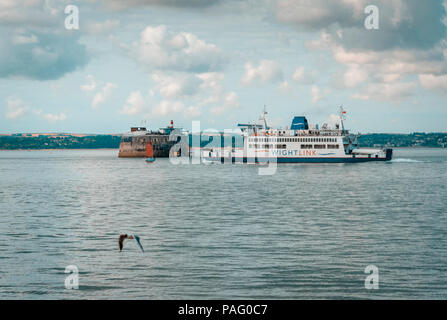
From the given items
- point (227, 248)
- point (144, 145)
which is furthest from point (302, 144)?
point (227, 248)

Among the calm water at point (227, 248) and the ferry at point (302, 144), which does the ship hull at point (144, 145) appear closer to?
the ferry at point (302, 144)

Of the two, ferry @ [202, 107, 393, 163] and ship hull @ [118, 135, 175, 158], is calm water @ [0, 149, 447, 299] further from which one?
ship hull @ [118, 135, 175, 158]

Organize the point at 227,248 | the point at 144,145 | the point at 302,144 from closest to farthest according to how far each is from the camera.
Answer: the point at 227,248 → the point at 302,144 → the point at 144,145

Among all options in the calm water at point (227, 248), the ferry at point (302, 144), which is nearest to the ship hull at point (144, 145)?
the ferry at point (302, 144)

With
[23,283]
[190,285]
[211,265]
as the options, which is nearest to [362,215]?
[211,265]

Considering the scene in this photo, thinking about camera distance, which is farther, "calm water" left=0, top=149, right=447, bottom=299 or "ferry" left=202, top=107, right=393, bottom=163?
"ferry" left=202, top=107, right=393, bottom=163

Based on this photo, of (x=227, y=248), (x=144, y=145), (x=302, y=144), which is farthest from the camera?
(x=144, y=145)

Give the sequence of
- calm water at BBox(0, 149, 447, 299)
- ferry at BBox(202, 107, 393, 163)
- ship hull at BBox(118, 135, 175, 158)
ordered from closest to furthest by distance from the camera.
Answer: calm water at BBox(0, 149, 447, 299)
ferry at BBox(202, 107, 393, 163)
ship hull at BBox(118, 135, 175, 158)

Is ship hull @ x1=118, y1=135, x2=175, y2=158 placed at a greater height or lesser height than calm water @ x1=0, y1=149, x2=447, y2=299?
greater

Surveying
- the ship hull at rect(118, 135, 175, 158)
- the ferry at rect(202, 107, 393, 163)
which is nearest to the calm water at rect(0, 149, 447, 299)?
the ferry at rect(202, 107, 393, 163)

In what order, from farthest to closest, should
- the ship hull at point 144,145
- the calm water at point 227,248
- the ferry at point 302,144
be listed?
the ship hull at point 144,145 < the ferry at point 302,144 < the calm water at point 227,248

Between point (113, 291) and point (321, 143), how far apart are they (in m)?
93.1

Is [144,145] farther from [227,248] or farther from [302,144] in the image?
[227,248]
